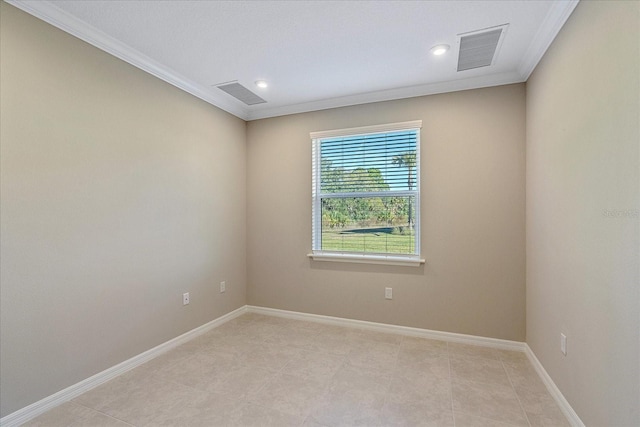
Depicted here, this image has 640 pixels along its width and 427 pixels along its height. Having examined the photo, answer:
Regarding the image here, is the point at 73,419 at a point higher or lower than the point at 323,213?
lower

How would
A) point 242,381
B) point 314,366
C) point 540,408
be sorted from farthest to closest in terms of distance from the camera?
point 314,366 < point 242,381 < point 540,408

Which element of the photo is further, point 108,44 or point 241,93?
point 241,93

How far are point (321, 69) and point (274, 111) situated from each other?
3.77 feet

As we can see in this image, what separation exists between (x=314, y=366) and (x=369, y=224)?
1.58 metres

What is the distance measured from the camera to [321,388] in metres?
2.16

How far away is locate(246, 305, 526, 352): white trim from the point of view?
280 centimetres

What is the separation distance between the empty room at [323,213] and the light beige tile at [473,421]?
0.06ft

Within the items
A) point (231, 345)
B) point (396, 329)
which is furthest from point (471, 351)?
point (231, 345)

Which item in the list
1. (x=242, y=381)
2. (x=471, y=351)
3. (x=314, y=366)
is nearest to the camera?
(x=242, y=381)

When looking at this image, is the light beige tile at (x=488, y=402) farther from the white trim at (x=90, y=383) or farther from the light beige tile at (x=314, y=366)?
the white trim at (x=90, y=383)

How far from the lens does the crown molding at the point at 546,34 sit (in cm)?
182

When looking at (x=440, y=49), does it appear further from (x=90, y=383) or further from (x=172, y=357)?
Result: (x=90, y=383)

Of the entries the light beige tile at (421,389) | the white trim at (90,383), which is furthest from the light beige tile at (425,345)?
the white trim at (90,383)

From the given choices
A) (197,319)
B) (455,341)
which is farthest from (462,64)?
(197,319)
